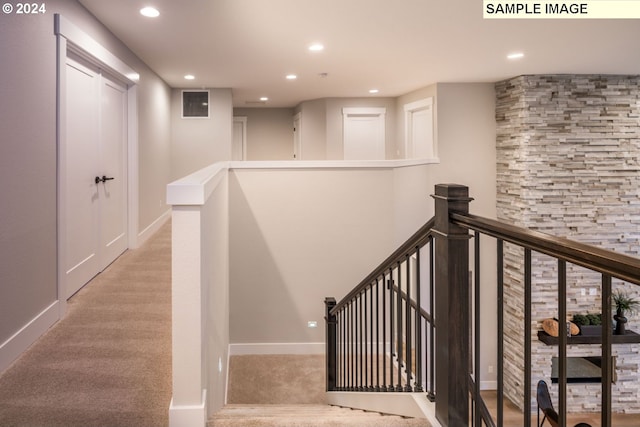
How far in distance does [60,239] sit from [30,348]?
784 millimetres

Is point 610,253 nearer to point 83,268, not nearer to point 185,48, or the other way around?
point 83,268

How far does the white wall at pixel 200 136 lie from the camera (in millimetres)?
8016

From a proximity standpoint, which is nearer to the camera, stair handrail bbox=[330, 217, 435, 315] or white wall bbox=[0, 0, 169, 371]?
stair handrail bbox=[330, 217, 435, 315]

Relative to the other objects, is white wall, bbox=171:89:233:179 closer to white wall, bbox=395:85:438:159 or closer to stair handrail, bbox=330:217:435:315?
white wall, bbox=395:85:438:159

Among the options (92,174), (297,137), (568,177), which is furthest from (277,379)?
(297,137)

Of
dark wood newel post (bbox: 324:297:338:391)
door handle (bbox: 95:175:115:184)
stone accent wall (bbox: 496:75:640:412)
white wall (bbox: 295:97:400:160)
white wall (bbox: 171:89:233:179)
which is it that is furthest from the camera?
white wall (bbox: 295:97:400:160)

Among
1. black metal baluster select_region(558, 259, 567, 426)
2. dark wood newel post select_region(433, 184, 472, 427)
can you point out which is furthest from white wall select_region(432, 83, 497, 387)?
black metal baluster select_region(558, 259, 567, 426)

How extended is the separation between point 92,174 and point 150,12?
1500mm

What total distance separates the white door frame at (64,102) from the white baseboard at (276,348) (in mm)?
2161

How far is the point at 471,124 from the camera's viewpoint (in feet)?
25.8

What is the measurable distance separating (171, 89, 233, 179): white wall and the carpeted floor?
4.57 metres

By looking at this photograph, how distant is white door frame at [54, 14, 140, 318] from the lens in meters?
3.19

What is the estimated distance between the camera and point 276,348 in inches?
257

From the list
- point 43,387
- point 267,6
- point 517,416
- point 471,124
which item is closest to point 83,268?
point 43,387
